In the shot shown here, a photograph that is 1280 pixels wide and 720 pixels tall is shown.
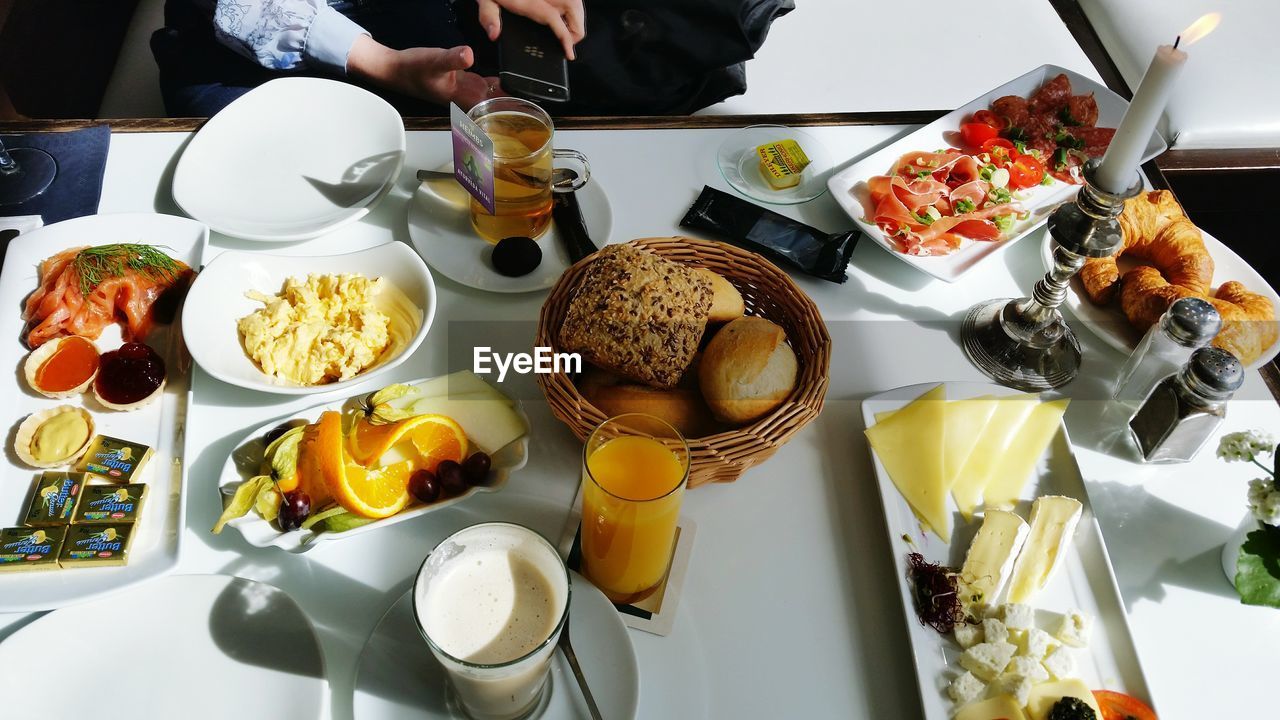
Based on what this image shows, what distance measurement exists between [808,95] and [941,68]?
1.12ft

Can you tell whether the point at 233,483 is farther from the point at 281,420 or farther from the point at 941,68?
the point at 941,68

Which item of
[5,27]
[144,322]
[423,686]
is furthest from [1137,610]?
[5,27]

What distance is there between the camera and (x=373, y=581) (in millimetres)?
922

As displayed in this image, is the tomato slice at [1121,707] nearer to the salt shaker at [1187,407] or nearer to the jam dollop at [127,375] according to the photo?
the salt shaker at [1187,407]

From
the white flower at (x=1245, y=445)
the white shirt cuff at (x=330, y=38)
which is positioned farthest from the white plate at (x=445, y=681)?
the white shirt cuff at (x=330, y=38)

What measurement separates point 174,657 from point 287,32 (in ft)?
4.37

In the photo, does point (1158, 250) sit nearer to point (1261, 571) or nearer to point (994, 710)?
point (1261, 571)

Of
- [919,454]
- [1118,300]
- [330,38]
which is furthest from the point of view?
[330,38]

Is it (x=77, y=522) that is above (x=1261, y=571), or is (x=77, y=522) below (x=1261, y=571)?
below

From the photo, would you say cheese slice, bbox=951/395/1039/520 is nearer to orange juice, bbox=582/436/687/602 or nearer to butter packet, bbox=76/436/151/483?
orange juice, bbox=582/436/687/602

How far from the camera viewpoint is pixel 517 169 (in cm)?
121

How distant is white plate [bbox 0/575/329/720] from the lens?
0.80m

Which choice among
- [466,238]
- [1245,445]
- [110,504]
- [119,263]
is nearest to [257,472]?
[110,504]

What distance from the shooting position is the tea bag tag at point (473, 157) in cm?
115
